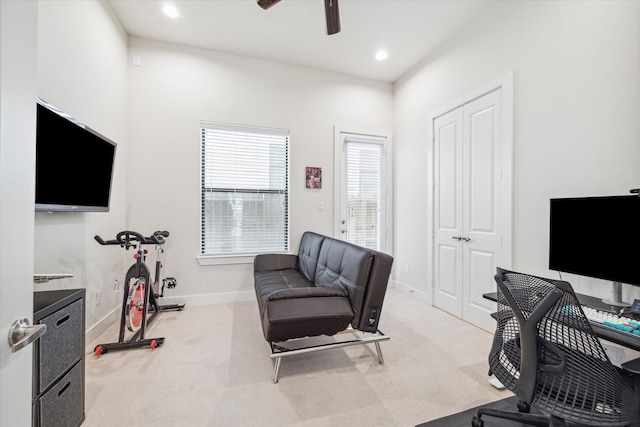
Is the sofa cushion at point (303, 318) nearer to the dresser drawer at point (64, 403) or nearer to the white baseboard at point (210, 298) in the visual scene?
the dresser drawer at point (64, 403)

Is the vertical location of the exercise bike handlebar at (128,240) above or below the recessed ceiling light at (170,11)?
below

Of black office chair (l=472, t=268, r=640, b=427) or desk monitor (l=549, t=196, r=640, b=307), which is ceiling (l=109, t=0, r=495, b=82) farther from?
black office chair (l=472, t=268, r=640, b=427)

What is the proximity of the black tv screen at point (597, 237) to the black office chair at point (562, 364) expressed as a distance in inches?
34.0

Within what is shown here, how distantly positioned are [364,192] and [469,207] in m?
1.57

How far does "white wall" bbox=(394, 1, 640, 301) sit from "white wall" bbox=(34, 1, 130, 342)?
3.66 meters

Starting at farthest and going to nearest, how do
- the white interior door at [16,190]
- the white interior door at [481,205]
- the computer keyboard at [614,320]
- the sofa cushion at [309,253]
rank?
1. the sofa cushion at [309,253]
2. the white interior door at [481,205]
3. the computer keyboard at [614,320]
4. the white interior door at [16,190]

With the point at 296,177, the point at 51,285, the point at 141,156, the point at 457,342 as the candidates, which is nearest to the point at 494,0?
the point at 296,177

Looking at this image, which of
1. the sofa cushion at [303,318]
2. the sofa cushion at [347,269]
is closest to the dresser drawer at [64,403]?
the sofa cushion at [303,318]

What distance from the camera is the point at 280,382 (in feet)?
6.16

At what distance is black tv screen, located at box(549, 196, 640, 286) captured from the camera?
156 centimetres

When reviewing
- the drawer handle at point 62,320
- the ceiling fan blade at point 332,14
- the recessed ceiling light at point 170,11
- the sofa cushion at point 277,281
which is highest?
the recessed ceiling light at point 170,11

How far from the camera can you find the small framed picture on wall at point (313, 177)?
3848mm

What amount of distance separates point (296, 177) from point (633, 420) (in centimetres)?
344

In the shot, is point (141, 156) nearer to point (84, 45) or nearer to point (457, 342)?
point (84, 45)
